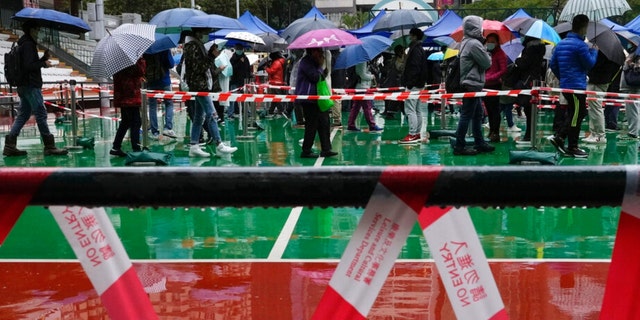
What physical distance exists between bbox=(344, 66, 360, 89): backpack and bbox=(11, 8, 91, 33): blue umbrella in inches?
284

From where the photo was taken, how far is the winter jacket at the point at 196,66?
1266cm

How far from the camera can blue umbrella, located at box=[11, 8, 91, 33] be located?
12180 mm

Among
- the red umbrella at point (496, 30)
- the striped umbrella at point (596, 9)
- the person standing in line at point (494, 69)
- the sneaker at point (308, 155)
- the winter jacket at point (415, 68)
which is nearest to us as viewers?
the striped umbrella at point (596, 9)

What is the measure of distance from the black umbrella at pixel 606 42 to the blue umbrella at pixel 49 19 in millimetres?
8177

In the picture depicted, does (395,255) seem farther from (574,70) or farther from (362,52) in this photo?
(362,52)

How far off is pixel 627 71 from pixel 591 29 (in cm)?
163

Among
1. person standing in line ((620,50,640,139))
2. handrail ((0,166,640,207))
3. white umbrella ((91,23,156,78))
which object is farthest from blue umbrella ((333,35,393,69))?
handrail ((0,166,640,207))

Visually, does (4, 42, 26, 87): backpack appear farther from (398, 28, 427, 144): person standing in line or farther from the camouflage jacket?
(398, 28, 427, 144): person standing in line

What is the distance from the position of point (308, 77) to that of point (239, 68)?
29.2 ft

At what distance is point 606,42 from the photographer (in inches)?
518

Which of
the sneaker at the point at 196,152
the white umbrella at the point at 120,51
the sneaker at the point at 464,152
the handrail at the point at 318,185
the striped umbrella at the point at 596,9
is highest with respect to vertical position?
the striped umbrella at the point at 596,9

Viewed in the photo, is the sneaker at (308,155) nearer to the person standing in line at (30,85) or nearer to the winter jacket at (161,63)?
the winter jacket at (161,63)

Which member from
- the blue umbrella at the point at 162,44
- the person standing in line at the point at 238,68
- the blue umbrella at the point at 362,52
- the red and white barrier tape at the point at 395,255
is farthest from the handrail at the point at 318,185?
the person standing in line at the point at 238,68

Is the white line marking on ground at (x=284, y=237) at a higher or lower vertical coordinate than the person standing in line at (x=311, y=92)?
lower
